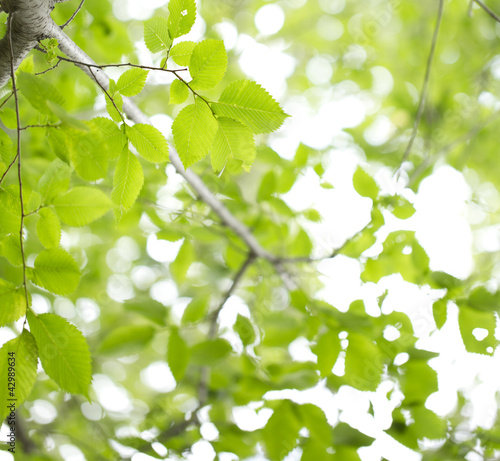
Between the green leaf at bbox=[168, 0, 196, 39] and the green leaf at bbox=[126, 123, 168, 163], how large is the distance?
16cm

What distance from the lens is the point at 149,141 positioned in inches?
25.1

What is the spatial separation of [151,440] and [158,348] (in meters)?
2.14

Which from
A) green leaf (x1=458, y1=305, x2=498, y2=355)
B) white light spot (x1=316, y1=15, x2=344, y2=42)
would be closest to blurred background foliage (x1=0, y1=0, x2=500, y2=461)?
green leaf (x1=458, y1=305, x2=498, y2=355)

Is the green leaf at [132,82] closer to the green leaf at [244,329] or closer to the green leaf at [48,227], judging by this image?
the green leaf at [48,227]

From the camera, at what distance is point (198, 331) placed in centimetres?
320

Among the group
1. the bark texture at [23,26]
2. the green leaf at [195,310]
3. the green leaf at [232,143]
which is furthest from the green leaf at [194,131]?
the green leaf at [195,310]

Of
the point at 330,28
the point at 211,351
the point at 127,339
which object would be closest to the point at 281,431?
the point at 211,351

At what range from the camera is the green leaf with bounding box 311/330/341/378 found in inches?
37.8

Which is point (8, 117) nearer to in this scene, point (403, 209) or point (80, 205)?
point (80, 205)

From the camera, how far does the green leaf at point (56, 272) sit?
2.32ft

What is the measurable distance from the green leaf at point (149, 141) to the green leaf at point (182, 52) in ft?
0.42

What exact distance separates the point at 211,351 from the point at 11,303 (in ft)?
1.81

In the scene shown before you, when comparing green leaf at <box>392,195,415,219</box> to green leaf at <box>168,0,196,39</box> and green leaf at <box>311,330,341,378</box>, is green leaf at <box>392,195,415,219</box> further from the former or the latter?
green leaf at <box>168,0,196,39</box>

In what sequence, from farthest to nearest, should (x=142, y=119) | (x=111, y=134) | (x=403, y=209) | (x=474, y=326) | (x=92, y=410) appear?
(x=92, y=410) → (x=403, y=209) → (x=474, y=326) → (x=142, y=119) → (x=111, y=134)
